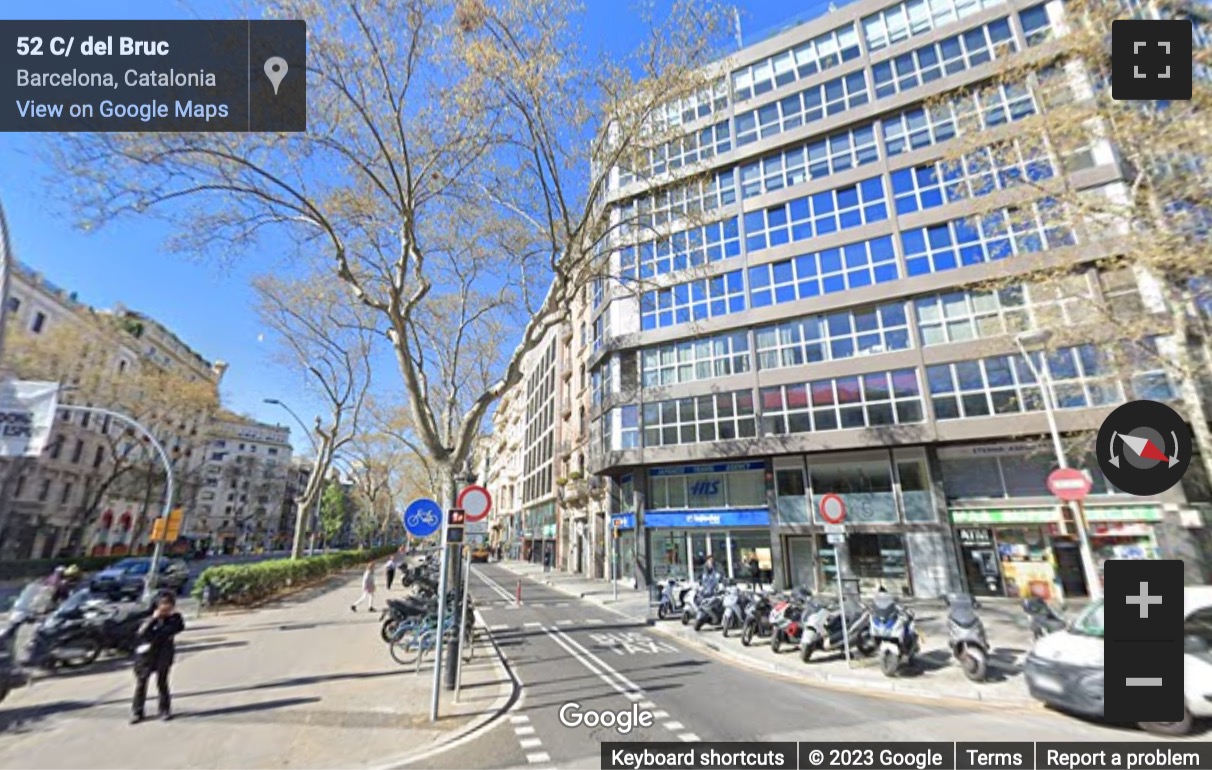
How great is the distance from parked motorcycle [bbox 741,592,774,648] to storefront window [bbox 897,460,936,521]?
403 inches

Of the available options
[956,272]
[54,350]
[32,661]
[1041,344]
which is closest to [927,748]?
[32,661]

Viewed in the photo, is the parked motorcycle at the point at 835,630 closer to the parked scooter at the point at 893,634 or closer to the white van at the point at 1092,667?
the parked scooter at the point at 893,634

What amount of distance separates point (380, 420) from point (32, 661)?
68.6 ft

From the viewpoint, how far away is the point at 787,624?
34.1 ft

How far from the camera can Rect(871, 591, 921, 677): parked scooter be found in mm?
8492

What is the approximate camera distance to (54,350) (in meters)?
25.5

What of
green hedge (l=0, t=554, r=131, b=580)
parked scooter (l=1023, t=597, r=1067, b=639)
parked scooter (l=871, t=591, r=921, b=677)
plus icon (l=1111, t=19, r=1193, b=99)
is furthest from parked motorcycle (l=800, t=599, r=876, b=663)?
green hedge (l=0, t=554, r=131, b=580)

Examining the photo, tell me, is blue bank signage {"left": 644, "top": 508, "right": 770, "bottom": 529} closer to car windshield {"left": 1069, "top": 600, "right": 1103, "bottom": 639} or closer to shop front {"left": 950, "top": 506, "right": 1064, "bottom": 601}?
shop front {"left": 950, "top": 506, "right": 1064, "bottom": 601}

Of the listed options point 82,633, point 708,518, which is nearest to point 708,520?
point 708,518

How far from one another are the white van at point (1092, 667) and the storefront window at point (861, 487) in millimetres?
12844

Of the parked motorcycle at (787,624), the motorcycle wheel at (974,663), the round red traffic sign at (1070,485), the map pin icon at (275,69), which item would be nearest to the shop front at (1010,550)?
the round red traffic sign at (1070,485)

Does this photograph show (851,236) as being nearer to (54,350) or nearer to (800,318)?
(800,318)

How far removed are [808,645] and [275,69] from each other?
1323cm
